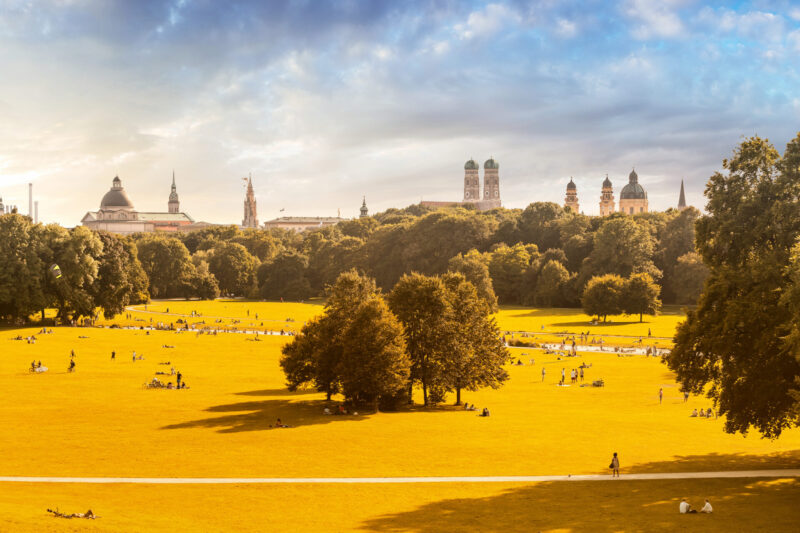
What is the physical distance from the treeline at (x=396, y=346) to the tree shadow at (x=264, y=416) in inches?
81.8

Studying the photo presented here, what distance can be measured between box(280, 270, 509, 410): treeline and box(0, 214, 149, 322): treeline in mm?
46058

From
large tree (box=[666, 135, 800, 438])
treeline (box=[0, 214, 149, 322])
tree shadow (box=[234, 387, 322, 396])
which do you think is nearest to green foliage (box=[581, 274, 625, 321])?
treeline (box=[0, 214, 149, 322])

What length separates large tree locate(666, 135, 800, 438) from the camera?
100.0 feet

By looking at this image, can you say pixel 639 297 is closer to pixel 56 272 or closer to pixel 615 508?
pixel 56 272

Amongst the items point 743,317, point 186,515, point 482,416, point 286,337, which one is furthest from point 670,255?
point 186,515

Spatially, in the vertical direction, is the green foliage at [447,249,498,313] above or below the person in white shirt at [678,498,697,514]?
above

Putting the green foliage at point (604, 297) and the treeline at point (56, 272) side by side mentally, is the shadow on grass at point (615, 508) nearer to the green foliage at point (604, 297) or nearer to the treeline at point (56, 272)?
the treeline at point (56, 272)

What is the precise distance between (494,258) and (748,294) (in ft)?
354

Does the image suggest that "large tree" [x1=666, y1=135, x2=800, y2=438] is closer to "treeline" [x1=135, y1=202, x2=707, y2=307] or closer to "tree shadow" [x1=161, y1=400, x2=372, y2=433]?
"tree shadow" [x1=161, y1=400, x2=372, y2=433]

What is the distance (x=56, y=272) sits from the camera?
84750 millimetres

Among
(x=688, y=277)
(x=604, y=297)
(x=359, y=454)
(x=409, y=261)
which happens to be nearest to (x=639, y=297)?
(x=604, y=297)

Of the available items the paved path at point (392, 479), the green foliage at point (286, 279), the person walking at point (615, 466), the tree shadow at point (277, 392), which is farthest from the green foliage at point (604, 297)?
the person walking at point (615, 466)

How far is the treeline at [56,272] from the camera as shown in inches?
3361

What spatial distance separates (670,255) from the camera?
429ft
